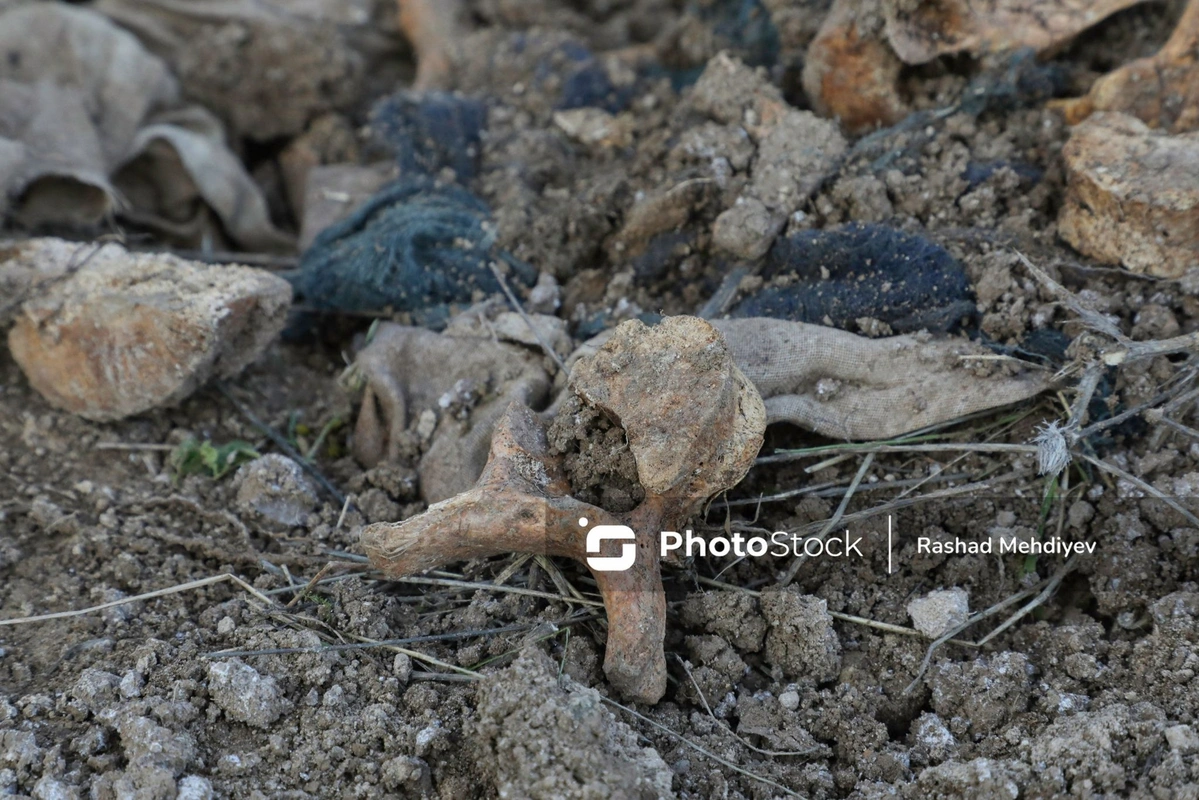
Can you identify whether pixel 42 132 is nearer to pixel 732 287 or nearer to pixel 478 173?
pixel 478 173

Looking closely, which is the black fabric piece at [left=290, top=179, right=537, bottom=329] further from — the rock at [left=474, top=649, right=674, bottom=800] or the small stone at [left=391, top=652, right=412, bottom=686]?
the rock at [left=474, top=649, right=674, bottom=800]

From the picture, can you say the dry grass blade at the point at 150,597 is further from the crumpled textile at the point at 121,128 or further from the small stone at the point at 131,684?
the crumpled textile at the point at 121,128

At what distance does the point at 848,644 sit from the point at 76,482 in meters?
1.66

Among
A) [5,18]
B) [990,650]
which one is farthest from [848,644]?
[5,18]

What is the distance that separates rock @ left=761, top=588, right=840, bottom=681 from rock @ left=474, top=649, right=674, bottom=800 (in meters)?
0.33

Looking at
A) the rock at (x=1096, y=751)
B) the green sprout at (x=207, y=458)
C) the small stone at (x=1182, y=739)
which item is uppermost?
the small stone at (x=1182, y=739)

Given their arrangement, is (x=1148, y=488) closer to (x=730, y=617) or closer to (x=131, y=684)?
(x=730, y=617)

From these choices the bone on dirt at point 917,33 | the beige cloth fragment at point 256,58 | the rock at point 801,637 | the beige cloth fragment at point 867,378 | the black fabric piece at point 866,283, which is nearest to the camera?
the rock at point 801,637

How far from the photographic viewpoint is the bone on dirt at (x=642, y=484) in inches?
68.8

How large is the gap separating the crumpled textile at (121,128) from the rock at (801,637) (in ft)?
6.56

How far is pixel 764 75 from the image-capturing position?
8.81ft

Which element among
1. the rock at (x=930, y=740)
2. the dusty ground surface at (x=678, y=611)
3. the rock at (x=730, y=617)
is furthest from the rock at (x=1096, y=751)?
the rock at (x=730, y=617)

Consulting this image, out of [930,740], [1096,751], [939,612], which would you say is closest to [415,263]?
[939,612]

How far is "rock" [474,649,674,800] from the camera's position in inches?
58.3
